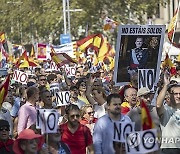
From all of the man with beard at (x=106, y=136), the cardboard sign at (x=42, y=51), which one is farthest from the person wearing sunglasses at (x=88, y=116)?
the cardboard sign at (x=42, y=51)

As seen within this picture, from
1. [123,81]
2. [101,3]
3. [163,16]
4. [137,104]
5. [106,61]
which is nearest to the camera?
[137,104]

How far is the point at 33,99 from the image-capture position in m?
A: 12.5

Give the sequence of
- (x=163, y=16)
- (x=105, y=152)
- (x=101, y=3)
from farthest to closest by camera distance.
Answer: (x=163, y=16), (x=101, y=3), (x=105, y=152)

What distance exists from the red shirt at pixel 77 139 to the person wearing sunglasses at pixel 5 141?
869 millimetres

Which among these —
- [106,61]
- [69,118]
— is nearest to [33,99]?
[69,118]

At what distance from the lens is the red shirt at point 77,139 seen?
10.8m

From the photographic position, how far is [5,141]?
10.1 meters

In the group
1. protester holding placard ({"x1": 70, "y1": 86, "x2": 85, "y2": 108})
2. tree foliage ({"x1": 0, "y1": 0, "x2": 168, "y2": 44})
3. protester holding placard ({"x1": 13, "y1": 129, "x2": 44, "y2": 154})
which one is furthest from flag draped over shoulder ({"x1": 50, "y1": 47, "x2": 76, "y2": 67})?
tree foliage ({"x1": 0, "y1": 0, "x2": 168, "y2": 44})

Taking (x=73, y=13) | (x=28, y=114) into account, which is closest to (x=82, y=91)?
(x=28, y=114)

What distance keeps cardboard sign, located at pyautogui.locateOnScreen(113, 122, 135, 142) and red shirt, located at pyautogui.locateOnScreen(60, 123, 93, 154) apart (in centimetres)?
54

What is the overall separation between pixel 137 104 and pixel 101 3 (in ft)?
128

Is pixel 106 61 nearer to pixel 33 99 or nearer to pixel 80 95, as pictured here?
pixel 80 95

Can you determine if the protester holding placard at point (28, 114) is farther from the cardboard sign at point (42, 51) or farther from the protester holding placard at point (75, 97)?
the cardboard sign at point (42, 51)

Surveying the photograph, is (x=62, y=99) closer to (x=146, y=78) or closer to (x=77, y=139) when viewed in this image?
(x=146, y=78)
